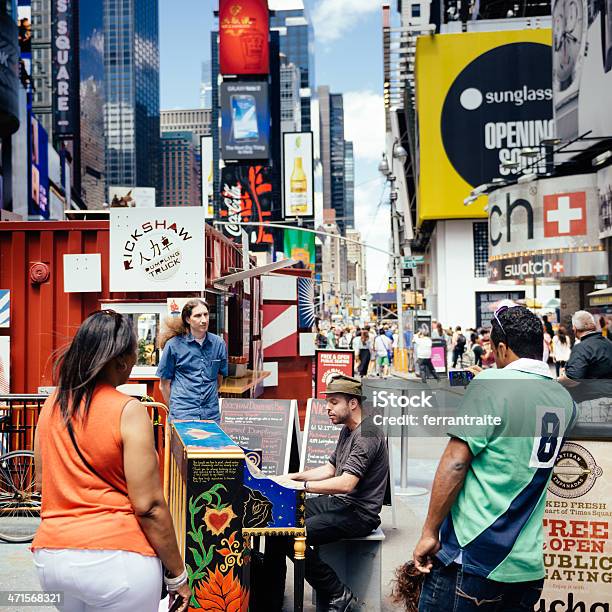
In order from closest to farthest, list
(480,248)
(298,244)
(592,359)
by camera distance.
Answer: (592,359)
(480,248)
(298,244)

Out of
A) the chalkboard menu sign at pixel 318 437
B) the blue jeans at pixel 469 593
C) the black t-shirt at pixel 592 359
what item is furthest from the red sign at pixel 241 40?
the blue jeans at pixel 469 593

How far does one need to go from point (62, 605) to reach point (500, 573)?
1734 millimetres

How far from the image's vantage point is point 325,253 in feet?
612

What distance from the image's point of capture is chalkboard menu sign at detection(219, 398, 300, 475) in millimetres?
7402

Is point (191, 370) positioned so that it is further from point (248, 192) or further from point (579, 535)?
point (248, 192)

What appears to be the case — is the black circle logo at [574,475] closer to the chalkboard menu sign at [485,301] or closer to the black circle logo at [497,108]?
the chalkboard menu sign at [485,301]

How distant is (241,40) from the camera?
185 feet

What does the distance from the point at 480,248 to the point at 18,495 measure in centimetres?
4342

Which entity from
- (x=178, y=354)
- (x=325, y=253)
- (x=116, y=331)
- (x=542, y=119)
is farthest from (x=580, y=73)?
(x=325, y=253)

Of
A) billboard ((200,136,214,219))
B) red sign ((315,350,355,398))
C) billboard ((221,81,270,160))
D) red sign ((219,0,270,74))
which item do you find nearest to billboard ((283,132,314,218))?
billboard ((200,136,214,219))

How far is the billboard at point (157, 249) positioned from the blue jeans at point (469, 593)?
21.8ft

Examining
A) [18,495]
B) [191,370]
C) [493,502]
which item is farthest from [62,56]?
[493,502]

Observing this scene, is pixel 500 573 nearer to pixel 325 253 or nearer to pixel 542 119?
pixel 542 119

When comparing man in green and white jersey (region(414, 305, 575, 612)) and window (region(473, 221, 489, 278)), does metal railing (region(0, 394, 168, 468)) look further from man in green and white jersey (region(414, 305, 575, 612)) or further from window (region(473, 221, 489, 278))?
window (region(473, 221, 489, 278))
